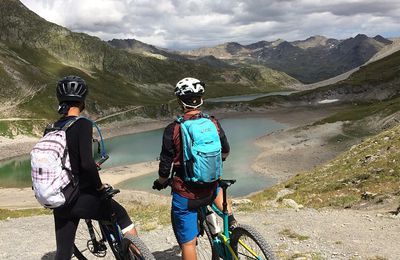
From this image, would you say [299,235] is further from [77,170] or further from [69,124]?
[69,124]

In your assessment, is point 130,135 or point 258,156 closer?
point 258,156

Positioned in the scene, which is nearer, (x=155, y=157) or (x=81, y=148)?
(x=81, y=148)

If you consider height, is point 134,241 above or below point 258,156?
above

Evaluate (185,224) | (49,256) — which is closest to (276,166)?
(49,256)

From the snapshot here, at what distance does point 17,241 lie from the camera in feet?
47.2

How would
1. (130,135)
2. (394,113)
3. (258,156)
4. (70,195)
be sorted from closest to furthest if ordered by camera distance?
(70,195), (258,156), (394,113), (130,135)

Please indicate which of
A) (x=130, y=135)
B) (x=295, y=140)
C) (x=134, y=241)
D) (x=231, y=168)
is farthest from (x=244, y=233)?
(x=130, y=135)

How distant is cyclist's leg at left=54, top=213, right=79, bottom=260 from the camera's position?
→ 7027mm

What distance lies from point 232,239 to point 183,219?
1.14m

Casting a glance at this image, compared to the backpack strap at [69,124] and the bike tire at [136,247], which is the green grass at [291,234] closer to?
the bike tire at [136,247]

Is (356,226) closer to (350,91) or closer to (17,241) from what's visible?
(17,241)

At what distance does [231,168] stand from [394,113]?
138 feet

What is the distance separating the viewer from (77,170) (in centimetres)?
681

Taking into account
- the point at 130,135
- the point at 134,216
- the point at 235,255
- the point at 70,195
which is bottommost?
the point at 130,135
